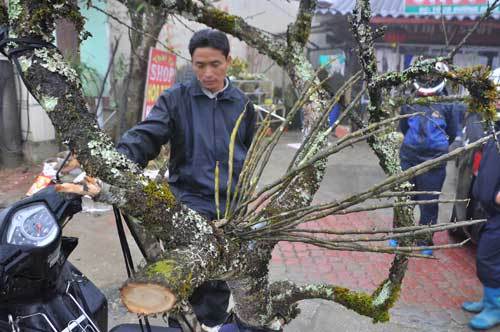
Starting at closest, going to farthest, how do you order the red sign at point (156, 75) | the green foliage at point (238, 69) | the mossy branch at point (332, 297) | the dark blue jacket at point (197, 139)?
the mossy branch at point (332, 297), the dark blue jacket at point (197, 139), the red sign at point (156, 75), the green foliage at point (238, 69)

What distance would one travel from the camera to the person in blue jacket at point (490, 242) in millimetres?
3428

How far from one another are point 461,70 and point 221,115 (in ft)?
4.36

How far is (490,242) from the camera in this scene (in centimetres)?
345

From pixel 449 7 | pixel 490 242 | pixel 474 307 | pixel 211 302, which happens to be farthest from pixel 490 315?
pixel 449 7

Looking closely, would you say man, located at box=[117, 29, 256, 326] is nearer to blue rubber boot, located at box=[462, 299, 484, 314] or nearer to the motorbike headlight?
the motorbike headlight

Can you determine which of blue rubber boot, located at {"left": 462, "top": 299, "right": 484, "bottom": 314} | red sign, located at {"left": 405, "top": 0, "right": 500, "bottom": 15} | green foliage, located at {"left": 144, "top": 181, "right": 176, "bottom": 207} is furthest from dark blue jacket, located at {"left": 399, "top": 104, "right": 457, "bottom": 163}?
red sign, located at {"left": 405, "top": 0, "right": 500, "bottom": 15}

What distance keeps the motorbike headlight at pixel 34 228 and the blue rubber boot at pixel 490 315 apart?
318 cm

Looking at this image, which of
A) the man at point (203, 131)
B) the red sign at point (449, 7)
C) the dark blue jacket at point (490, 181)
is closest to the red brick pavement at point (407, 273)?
the dark blue jacket at point (490, 181)

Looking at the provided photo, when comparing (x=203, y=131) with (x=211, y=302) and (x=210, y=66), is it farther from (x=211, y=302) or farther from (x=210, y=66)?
(x=211, y=302)

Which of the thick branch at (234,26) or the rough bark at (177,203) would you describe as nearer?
the rough bark at (177,203)

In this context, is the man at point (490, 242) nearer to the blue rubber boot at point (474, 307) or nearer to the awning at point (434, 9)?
the blue rubber boot at point (474, 307)

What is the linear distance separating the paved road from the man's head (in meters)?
1.95

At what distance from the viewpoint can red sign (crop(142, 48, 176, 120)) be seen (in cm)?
608

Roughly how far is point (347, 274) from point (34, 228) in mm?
3329
